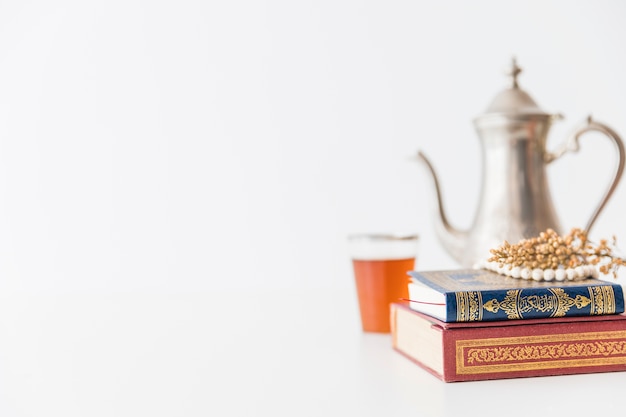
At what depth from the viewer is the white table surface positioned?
81 cm

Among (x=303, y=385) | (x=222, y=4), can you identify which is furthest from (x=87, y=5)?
(x=303, y=385)

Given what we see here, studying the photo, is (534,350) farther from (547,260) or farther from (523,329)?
→ (547,260)

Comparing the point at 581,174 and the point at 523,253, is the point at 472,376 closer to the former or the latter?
the point at 523,253

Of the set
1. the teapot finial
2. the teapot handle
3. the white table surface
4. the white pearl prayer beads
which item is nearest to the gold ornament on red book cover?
the white pearl prayer beads

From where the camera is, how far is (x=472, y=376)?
2.89 ft

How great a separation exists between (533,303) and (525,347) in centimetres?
5

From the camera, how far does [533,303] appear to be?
0.88 metres

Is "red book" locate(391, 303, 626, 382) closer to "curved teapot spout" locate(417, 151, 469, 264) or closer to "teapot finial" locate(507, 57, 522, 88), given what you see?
"curved teapot spout" locate(417, 151, 469, 264)

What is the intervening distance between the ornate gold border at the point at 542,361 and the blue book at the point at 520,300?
2 centimetres

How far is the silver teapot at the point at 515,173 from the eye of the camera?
4.06 feet

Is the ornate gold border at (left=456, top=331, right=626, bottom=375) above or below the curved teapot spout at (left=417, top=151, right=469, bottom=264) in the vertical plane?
below

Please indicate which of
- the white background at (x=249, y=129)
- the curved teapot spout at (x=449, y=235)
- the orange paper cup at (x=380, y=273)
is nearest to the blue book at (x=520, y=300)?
the orange paper cup at (x=380, y=273)

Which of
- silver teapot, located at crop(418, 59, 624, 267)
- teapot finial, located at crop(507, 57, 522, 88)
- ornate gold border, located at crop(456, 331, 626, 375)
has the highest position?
teapot finial, located at crop(507, 57, 522, 88)

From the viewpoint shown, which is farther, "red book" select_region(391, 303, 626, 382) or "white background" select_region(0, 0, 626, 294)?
"white background" select_region(0, 0, 626, 294)
